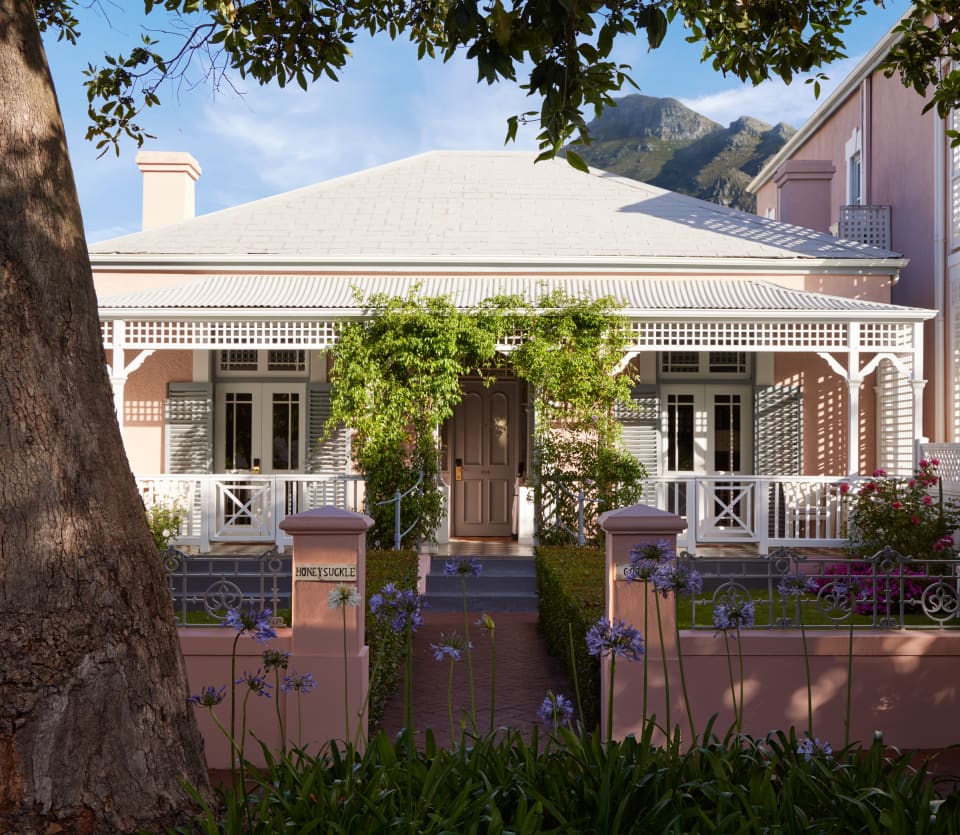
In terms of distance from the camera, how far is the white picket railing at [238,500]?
41.9 feet

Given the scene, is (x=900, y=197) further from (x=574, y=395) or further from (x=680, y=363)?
(x=574, y=395)

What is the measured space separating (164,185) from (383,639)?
12.1m

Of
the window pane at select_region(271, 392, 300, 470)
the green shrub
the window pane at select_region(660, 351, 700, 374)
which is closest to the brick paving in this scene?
the green shrub

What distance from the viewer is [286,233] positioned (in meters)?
15.6

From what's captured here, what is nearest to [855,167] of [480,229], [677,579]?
[480,229]

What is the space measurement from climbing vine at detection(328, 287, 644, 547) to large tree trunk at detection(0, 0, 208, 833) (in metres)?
8.80

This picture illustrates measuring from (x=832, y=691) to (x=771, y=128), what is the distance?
10290 centimetres

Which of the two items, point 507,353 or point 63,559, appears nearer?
point 63,559

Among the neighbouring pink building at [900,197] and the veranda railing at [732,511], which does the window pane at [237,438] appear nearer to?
the veranda railing at [732,511]

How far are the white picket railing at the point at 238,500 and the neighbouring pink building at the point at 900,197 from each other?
7.35 meters

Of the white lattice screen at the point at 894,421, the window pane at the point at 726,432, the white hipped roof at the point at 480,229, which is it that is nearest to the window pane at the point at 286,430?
the white hipped roof at the point at 480,229

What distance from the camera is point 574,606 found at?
7359 mm

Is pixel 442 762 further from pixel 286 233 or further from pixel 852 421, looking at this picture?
pixel 286 233

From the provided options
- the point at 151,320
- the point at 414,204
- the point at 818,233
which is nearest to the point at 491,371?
the point at 414,204
